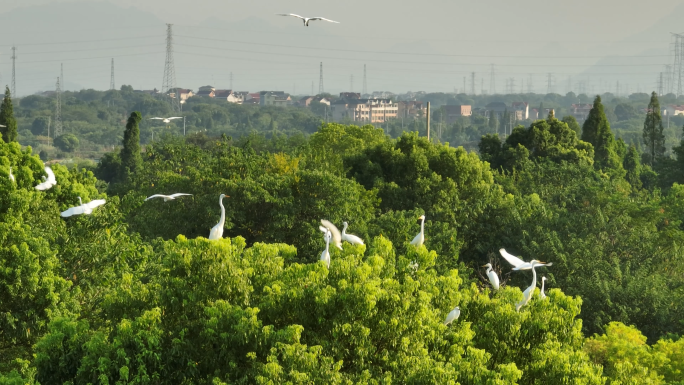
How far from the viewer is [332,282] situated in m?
13.1

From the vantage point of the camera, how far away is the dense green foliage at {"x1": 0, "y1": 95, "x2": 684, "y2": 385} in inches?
485

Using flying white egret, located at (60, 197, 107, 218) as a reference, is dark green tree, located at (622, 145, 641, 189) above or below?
below

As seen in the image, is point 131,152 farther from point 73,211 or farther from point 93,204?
point 73,211

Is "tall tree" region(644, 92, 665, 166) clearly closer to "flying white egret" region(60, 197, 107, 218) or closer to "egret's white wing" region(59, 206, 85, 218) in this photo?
"flying white egret" region(60, 197, 107, 218)

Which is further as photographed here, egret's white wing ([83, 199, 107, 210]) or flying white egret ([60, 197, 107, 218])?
egret's white wing ([83, 199, 107, 210])

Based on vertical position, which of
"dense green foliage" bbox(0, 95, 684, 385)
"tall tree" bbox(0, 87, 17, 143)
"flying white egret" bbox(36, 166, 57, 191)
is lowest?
"dense green foliage" bbox(0, 95, 684, 385)

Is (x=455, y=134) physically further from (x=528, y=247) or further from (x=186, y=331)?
(x=186, y=331)

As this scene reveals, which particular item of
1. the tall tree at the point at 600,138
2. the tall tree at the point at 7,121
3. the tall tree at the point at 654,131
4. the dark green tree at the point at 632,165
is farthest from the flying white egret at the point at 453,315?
the tall tree at the point at 654,131

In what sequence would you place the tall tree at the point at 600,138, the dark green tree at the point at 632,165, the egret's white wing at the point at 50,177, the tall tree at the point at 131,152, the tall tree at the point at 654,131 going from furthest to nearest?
the tall tree at the point at 654,131 < the tall tree at the point at 131,152 < the dark green tree at the point at 632,165 < the tall tree at the point at 600,138 < the egret's white wing at the point at 50,177

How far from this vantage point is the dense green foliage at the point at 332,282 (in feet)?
40.4

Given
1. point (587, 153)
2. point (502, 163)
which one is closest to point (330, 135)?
point (502, 163)

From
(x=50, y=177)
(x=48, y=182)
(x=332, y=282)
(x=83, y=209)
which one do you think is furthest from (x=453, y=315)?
(x=50, y=177)

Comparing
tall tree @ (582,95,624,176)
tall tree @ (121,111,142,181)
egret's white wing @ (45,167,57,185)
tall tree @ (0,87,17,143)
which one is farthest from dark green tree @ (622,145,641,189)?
egret's white wing @ (45,167,57,185)

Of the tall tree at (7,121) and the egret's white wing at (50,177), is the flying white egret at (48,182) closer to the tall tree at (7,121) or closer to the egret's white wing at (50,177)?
the egret's white wing at (50,177)
